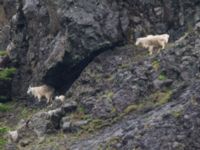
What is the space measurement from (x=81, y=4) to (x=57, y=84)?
3.95m

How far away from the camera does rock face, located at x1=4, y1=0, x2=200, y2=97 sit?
2892cm

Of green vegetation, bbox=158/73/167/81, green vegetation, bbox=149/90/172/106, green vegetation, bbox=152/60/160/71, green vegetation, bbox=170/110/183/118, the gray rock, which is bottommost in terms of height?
the gray rock

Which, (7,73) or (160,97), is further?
(7,73)

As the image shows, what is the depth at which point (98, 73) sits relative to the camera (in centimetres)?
2814

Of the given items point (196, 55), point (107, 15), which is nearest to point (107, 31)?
point (107, 15)

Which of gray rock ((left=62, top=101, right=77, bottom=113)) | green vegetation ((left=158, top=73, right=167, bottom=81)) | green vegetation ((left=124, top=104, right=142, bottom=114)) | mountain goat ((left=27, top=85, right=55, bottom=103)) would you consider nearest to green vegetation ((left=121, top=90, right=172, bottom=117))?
green vegetation ((left=124, top=104, right=142, bottom=114))

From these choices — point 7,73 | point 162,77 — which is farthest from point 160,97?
point 7,73

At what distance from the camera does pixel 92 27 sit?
95.1ft

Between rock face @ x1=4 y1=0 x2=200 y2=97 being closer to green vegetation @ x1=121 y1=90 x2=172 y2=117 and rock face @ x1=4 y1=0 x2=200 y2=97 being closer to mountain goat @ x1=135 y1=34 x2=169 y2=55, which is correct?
mountain goat @ x1=135 y1=34 x2=169 y2=55

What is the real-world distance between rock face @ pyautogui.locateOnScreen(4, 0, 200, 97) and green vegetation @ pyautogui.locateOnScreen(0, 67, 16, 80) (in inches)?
110

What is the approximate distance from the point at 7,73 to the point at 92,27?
7.12 meters

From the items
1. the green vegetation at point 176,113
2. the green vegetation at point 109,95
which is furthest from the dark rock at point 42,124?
the green vegetation at point 176,113

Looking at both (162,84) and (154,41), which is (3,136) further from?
(162,84)

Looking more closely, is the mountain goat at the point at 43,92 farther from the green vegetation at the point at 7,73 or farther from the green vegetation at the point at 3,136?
the green vegetation at the point at 7,73
